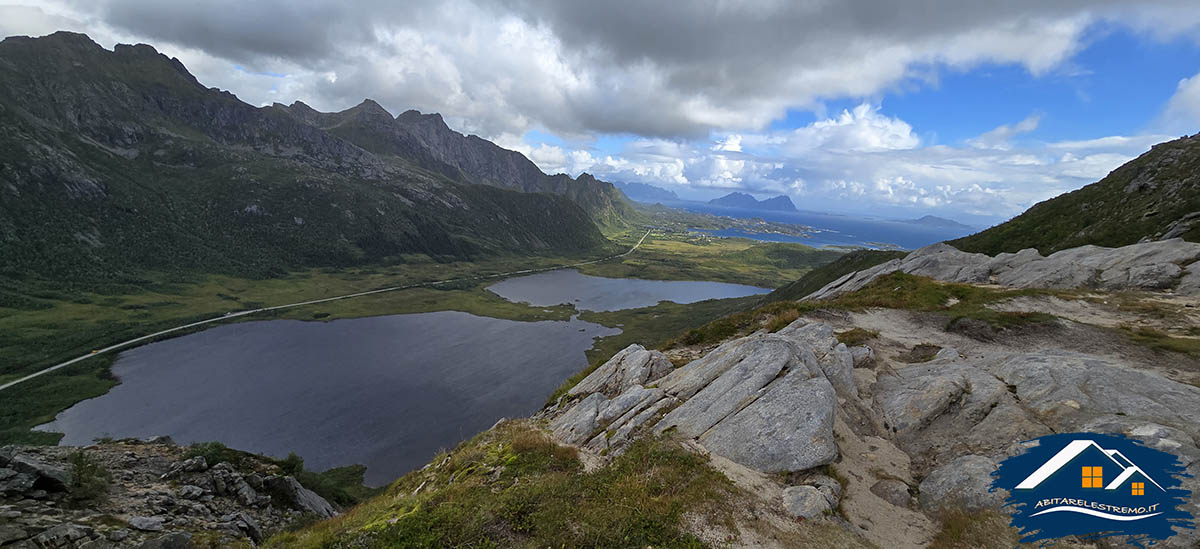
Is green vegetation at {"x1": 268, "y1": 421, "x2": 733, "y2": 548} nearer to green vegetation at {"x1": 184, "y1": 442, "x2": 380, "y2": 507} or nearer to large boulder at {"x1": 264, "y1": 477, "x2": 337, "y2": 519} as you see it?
large boulder at {"x1": 264, "y1": 477, "x2": 337, "y2": 519}

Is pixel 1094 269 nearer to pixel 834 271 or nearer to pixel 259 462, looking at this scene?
pixel 259 462

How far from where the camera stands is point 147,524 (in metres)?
19.3

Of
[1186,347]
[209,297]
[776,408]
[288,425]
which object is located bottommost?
[288,425]

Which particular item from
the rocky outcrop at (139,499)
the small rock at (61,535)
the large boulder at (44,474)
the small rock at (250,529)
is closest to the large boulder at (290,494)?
the rocky outcrop at (139,499)

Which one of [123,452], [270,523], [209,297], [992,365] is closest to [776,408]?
[992,365]

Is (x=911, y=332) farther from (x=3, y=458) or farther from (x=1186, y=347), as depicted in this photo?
(x=3, y=458)

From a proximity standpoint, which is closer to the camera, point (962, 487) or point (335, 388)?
point (962, 487)

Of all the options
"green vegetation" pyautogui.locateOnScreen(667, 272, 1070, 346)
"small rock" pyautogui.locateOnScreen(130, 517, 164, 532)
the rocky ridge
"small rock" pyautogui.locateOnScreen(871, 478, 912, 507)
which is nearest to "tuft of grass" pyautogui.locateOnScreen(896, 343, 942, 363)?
the rocky ridge

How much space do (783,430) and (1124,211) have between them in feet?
307

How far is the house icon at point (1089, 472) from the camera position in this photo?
1165 cm

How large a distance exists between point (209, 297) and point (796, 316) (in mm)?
208755

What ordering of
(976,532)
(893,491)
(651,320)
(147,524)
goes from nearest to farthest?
(976,532) → (893,491) → (147,524) → (651,320)

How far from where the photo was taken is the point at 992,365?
20344 mm
